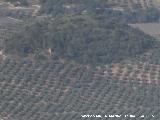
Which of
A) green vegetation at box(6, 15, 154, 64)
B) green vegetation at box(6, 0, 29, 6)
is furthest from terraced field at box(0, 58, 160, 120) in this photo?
green vegetation at box(6, 0, 29, 6)

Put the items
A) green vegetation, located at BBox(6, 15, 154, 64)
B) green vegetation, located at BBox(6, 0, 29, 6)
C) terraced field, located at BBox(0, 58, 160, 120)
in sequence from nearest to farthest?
1. terraced field, located at BBox(0, 58, 160, 120)
2. green vegetation, located at BBox(6, 15, 154, 64)
3. green vegetation, located at BBox(6, 0, 29, 6)

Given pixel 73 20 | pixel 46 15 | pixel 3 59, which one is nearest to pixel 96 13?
pixel 46 15

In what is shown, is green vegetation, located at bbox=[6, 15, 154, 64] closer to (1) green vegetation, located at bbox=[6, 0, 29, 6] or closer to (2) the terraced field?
(2) the terraced field

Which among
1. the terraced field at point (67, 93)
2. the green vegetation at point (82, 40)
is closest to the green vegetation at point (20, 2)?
the green vegetation at point (82, 40)

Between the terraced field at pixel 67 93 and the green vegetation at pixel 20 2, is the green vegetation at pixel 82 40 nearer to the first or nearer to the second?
the terraced field at pixel 67 93

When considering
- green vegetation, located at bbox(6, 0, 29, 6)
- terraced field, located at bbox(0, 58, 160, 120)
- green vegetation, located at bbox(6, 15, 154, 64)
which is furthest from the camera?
green vegetation, located at bbox(6, 0, 29, 6)

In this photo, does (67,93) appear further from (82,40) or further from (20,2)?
(20,2)

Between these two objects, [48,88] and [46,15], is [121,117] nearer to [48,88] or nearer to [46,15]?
[48,88]

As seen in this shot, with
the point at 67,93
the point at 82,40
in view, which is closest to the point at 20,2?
the point at 82,40
